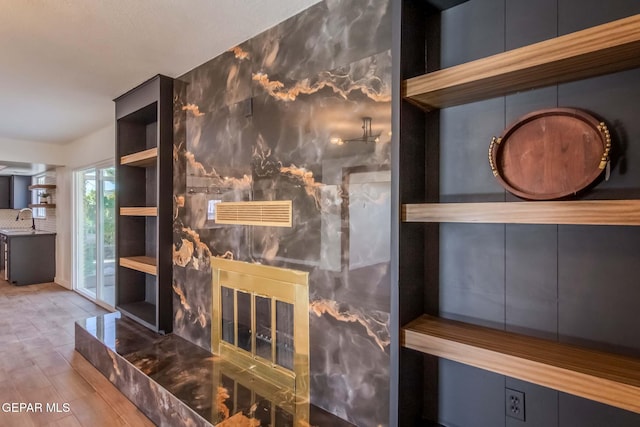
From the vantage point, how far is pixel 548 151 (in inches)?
50.1

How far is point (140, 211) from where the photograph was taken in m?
3.21

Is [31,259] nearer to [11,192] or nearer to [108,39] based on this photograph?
[11,192]

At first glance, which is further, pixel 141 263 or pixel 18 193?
pixel 18 193

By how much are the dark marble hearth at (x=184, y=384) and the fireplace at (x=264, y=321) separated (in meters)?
0.08

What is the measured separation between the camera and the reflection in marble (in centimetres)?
167

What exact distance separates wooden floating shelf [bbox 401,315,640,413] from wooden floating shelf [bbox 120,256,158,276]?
97.3 inches

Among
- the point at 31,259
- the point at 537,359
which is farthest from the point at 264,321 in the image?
the point at 31,259

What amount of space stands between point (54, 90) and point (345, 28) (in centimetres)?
294

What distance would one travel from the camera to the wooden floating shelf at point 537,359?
3.34 feet

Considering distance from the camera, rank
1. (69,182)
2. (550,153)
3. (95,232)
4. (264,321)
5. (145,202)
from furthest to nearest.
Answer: (69,182), (95,232), (145,202), (264,321), (550,153)

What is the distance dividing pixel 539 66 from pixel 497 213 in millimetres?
506

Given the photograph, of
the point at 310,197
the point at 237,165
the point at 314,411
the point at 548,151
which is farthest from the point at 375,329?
the point at 237,165

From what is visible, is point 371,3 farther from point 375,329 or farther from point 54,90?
point 54,90

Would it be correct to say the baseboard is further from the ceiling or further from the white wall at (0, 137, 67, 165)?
the ceiling
